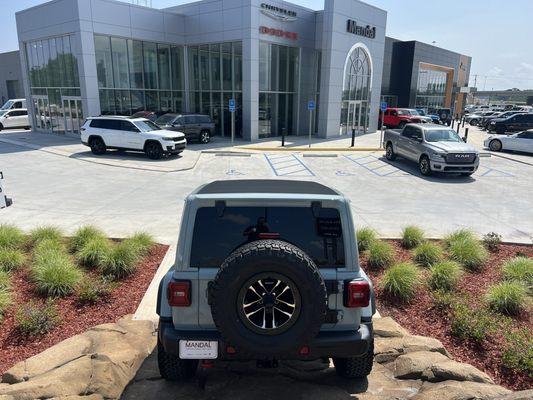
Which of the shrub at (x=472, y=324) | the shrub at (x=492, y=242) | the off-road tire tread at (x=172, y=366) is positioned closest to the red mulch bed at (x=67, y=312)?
the off-road tire tread at (x=172, y=366)

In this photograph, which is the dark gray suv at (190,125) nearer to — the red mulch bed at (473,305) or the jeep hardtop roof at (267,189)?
the red mulch bed at (473,305)

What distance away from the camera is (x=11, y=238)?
736 cm

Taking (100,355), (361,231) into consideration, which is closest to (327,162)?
(361,231)

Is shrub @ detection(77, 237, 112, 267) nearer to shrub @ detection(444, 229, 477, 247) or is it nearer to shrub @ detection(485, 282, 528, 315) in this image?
shrub @ detection(485, 282, 528, 315)

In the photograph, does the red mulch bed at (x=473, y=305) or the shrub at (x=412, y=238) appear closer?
the red mulch bed at (x=473, y=305)

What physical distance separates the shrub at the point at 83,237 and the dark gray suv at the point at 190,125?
14325 millimetres

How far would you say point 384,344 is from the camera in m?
4.62

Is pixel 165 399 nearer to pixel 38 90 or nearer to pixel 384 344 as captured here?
pixel 384 344

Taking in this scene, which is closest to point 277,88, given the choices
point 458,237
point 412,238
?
point 412,238

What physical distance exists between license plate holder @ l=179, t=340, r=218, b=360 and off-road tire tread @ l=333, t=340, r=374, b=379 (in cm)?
131

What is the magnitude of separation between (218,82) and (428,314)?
25.3 metres

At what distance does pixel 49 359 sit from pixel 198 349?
192 centimetres

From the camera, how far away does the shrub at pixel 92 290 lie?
5.62 metres

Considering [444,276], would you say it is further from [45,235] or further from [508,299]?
[45,235]
